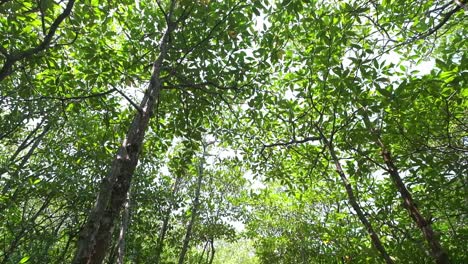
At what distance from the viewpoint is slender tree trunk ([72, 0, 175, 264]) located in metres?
2.84

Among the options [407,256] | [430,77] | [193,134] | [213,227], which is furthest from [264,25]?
[213,227]

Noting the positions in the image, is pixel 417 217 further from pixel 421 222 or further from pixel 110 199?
pixel 110 199

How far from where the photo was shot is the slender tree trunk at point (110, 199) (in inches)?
112

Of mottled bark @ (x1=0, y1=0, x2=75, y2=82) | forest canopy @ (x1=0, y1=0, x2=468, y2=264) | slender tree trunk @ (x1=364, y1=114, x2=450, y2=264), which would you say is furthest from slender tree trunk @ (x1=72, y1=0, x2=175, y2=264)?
slender tree trunk @ (x1=364, y1=114, x2=450, y2=264)

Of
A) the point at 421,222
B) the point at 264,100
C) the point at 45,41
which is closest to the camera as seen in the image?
the point at 45,41

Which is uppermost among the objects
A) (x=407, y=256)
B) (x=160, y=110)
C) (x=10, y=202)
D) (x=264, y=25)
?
(x=264, y=25)

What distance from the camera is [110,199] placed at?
3.14m

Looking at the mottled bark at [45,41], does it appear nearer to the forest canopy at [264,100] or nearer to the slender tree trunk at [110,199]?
the forest canopy at [264,100]

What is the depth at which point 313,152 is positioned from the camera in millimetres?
5996

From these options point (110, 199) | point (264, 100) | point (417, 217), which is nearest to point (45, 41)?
point (110, 199)

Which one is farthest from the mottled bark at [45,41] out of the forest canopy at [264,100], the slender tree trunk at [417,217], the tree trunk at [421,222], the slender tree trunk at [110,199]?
the tree trunk at [421,222]

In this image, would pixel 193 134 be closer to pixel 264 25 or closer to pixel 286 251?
pixel 264 25

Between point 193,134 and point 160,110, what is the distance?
0.93 metres

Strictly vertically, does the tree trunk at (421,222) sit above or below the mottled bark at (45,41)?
below
